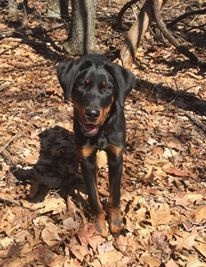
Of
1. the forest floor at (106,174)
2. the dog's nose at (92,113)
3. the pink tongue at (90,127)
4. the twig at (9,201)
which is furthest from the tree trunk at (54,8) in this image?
the dog's nose at (92,113)

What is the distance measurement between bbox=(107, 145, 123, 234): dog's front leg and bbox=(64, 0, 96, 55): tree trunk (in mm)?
4255

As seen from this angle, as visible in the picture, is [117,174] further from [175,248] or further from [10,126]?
[10,126]

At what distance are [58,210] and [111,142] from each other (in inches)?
42.3

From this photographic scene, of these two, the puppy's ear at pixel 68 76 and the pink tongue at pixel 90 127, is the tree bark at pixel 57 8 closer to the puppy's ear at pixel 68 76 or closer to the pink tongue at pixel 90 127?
the puppy's ear at pixel 68 76

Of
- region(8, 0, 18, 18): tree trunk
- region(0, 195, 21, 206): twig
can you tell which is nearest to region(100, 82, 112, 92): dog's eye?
region(0, 195, 21, 206): twig

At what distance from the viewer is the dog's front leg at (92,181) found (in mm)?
4547

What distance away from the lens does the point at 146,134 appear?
6.36m

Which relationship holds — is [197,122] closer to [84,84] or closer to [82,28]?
[84,84]

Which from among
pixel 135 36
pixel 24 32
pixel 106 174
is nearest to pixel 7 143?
pixel 106 174

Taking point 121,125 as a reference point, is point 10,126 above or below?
below

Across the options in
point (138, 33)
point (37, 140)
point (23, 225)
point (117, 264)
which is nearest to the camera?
point (117, 264)

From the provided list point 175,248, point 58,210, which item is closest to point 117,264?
point 175,248

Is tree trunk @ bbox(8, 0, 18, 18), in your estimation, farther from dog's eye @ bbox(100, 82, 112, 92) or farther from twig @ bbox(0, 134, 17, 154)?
dog's eye @ bbox(100, 82, 112, 92)

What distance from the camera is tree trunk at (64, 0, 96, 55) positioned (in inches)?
332
